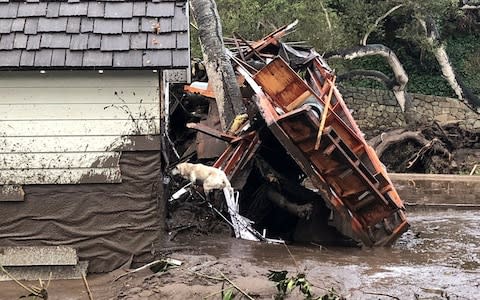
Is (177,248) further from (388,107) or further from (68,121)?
(388,107)

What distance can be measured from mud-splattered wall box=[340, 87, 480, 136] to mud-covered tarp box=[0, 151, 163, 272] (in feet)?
61.3

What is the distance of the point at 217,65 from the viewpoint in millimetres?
10773

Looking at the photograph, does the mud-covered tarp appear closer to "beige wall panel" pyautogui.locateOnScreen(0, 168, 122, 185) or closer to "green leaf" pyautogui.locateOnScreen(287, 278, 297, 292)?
"beige wall panel" pyautogui.locateOnScreen(0, 168, 122, 185)

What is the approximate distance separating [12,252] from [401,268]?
176 inches

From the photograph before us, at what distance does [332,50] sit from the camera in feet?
68.7

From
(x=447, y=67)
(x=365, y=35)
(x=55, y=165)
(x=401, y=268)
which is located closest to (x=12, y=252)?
(x=55, y=165)

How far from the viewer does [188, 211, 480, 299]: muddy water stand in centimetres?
666

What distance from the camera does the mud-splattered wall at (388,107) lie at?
25.2m

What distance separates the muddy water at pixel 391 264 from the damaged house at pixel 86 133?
4.07 feet

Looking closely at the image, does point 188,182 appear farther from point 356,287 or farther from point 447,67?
point 447,67

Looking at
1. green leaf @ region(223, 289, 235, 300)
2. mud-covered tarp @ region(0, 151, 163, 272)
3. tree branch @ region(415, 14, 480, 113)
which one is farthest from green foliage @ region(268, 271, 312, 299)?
tree branch @ region(415, 14, 480, 113)

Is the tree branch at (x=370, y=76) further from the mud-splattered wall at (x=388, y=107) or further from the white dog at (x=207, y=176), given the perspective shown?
the white dog at (x=207, y=176)

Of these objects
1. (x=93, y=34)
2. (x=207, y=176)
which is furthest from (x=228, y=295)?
(x=93, y=34)

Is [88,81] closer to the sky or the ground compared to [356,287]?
closer to the sky
